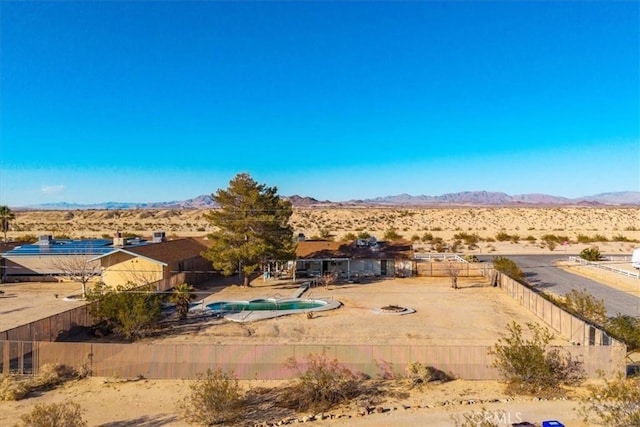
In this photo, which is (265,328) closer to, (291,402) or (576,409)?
(291,402)

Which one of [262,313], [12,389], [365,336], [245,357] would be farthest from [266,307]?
[12,389]

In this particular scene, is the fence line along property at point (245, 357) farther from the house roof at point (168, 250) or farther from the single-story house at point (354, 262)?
the single-story house at point (354, 262)

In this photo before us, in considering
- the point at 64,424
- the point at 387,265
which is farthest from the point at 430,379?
the point at 387,265

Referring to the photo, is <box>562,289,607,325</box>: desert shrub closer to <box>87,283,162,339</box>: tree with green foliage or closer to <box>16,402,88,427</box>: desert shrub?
<box>87,283,162,339</box>: tree with green foliage

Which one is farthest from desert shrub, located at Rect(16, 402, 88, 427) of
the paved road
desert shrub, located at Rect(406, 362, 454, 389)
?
the paved road

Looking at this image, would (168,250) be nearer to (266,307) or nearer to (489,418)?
(266,307)

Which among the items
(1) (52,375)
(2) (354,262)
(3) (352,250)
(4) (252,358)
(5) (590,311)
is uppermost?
(3) (352,250)

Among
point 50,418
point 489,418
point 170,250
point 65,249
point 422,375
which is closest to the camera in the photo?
point 50,418

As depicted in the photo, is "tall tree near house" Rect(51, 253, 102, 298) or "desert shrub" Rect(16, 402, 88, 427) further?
"tall tree near house" Rect(51, 253, 102, 298)
